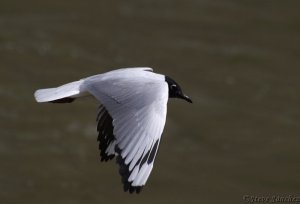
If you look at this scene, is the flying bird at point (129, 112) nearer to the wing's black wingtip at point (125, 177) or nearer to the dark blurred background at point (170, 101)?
the wing's black wingtip at point (125, 177)

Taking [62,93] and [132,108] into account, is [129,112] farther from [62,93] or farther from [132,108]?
[62,93]

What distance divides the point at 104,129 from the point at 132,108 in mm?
351

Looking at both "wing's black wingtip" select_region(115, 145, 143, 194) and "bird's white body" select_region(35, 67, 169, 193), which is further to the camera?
"bird's white body" select_region(35, 67, 169, 193)

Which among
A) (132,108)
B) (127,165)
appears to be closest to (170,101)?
(132,108)

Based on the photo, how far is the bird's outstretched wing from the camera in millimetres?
4266

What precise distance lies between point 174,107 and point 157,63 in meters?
0.66

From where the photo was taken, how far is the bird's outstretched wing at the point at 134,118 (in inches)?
168

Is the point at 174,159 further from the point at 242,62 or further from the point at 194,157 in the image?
the point at 242,62

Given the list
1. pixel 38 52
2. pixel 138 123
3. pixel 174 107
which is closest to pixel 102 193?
pixel 174 107

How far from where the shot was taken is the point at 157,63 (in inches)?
372

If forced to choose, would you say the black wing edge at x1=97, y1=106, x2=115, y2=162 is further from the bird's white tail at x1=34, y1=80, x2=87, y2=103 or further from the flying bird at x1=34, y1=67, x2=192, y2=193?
the bird's white tail at x1=34, y1=80, x2=87, y2=103

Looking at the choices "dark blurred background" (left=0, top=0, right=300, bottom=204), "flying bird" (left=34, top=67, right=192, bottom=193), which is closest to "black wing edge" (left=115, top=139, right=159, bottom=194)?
"flying bird" (left=34, top=67, right=192, bottom=193)

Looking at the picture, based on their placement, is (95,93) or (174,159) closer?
(95,93)

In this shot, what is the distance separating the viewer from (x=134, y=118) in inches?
177
